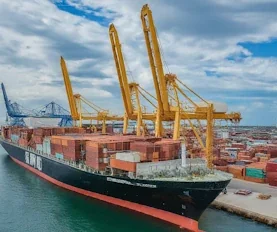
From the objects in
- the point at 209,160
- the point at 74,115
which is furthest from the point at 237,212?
the point at 74,115

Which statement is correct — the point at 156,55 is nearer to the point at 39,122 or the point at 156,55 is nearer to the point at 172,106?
the point at 172,106

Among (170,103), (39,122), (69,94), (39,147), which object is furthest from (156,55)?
(39,122)

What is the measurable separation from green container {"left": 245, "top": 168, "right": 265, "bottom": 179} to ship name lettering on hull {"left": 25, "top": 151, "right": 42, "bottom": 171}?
2493 cm

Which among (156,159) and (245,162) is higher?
(156,159)

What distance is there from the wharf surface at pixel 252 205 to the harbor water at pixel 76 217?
601 mm

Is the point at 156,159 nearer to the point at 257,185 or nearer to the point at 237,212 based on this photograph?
the point at 237,212

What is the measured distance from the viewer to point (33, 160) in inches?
1690

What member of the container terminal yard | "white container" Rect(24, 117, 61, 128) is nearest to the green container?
the container terminal yard

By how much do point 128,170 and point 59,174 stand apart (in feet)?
40.7

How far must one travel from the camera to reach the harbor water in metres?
22.5

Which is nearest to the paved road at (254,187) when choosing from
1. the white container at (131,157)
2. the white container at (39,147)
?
the white container at (131,157)

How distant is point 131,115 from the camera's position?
43281 millimetres

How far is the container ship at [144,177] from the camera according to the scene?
22.0 m

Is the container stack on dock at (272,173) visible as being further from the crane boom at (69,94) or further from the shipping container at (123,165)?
the crane boom at (69,94)
